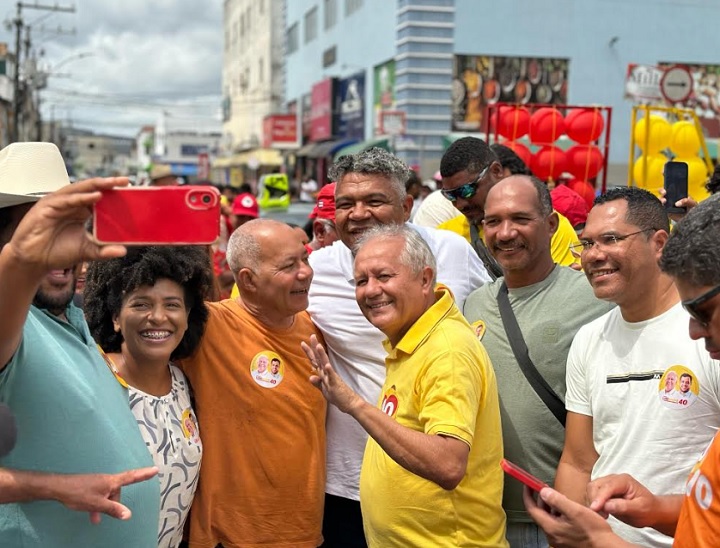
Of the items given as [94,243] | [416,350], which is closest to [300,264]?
[416,350]

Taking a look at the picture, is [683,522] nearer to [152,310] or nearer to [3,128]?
[152,310]

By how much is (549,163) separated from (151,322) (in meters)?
7.54

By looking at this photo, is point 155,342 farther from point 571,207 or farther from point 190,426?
point 571,207

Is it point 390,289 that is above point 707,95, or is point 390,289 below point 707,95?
below

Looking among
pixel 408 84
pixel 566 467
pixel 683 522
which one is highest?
pixel 408 84

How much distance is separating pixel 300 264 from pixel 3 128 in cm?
4945

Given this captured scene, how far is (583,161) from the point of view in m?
10.2

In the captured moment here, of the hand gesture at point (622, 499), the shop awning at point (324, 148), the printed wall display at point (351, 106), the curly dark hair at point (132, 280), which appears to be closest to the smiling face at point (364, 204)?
the curly dark hair at point (132, 280)

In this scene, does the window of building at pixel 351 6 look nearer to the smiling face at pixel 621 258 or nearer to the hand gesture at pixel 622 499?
the smiling face at pixel 621 258

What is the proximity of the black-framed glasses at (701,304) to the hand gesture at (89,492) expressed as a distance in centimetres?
151

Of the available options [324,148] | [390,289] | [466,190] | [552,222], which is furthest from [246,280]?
[324,148]

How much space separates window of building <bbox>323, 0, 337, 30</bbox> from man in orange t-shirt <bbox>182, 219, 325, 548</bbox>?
32.1 meters

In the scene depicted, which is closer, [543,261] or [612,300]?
[612,300]

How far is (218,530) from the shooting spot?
3600mm
